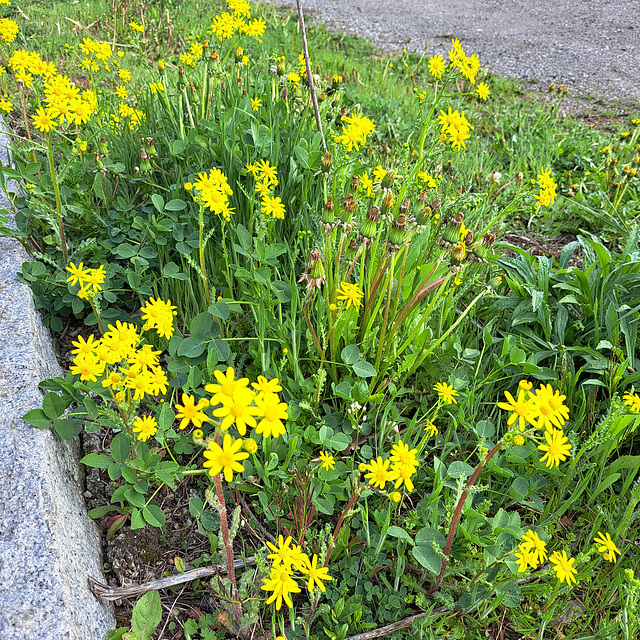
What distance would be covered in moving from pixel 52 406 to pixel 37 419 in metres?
0.05

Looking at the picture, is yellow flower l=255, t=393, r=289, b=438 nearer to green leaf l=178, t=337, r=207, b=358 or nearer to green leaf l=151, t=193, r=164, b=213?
green leaf l=178, t=337, r=207, b=358

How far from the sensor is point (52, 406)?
137cm

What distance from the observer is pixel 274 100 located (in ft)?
8.33

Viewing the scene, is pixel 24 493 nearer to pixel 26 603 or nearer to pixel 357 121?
pixel 26 603

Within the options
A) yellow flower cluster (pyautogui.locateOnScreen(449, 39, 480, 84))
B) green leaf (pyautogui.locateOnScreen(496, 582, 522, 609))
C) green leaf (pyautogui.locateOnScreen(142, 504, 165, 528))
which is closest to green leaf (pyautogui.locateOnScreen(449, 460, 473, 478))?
green leaf (pyautogui.locateOnScreen(496, 582, 522, 609))

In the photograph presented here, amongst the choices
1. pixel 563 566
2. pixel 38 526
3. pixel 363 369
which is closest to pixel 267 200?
pixel 363 369

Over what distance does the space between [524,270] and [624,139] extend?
7.58 feet

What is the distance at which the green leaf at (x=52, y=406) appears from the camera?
53.8 inches

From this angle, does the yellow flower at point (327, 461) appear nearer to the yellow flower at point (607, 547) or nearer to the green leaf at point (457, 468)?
the green leaf at point (457, 468)

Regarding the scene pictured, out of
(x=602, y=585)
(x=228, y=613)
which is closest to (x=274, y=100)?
(x=228, y=613)

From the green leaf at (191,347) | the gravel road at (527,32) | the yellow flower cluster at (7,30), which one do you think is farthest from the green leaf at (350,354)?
the gravel road at (527,32)

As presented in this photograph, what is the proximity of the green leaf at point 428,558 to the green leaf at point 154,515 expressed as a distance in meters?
0.69

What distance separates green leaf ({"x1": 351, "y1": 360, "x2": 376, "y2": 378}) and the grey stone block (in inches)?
35.9

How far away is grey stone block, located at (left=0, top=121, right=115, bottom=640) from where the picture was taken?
105 centimetres
